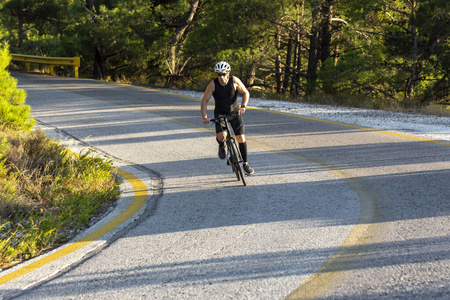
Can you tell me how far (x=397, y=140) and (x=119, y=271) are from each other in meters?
6.94

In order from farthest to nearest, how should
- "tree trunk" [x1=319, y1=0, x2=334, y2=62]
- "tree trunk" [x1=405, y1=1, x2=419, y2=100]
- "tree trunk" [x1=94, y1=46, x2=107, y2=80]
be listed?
1. "tree trunk" [x1=94, y1=46, x2=107, y2=80]
2. "tree trunk" [x1=319, y1=0, x2=334, y2=62]
3. "tree trunk" [x1=405, y1=1, x2=419, y2=100]

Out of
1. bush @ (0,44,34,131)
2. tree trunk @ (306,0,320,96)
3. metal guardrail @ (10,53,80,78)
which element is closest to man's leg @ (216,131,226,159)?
bush @ (0,44,34,131)

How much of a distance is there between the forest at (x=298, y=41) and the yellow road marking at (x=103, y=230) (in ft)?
28.8

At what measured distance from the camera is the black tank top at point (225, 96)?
272 inches

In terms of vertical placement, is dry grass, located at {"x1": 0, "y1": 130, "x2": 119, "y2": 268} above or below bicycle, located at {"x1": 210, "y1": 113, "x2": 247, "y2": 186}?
below

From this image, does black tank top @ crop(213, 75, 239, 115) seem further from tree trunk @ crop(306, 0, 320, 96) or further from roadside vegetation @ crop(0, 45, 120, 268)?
tree trunk @ crop(306, 0, 320, 96)

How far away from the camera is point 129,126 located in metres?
11.1

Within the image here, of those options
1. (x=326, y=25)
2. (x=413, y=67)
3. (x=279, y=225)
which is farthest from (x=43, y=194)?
(x=326, y=25)

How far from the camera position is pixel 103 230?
500 centimetres

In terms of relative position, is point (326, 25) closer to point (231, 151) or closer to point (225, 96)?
point (225, 96)

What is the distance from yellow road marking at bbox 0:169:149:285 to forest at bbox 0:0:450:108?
8769mm

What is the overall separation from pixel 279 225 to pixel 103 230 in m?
1.97

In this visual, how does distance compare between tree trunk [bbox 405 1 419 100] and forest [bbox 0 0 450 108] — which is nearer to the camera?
forest [bbox 0 0 450 108]

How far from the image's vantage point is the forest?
17062mm
